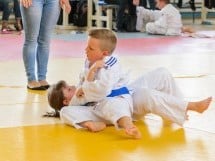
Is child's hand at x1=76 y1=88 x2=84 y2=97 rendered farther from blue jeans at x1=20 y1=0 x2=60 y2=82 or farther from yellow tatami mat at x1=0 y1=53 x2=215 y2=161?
blue jeans at x1=20 y1=0 x2=60 y2=82

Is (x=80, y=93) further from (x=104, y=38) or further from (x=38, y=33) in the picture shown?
(x=38, y=33)

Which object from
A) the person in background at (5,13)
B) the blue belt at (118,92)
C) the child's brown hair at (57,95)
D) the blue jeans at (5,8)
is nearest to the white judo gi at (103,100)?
the blue belt at (118,92)

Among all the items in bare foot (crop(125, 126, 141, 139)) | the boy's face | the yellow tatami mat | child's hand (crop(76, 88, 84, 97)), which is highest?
the boy's face

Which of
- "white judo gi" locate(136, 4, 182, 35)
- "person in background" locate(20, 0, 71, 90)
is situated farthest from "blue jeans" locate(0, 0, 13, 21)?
"person in background" locate(20, 0, 71, 90)

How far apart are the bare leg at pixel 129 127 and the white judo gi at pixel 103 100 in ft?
0.11

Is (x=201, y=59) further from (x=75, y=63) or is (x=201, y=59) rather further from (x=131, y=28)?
(x=131, y=28)

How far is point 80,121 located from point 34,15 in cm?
142

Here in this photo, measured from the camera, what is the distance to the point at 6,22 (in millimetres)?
10438

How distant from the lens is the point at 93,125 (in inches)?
131

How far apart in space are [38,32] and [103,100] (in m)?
1.49

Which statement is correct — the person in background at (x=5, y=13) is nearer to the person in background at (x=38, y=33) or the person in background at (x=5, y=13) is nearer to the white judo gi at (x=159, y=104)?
the person in background at (x=38, y=33)

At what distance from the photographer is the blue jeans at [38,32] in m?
4.50

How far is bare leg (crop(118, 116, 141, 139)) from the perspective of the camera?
3.11 meters

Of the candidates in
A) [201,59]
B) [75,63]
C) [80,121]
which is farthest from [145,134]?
[201,59]
